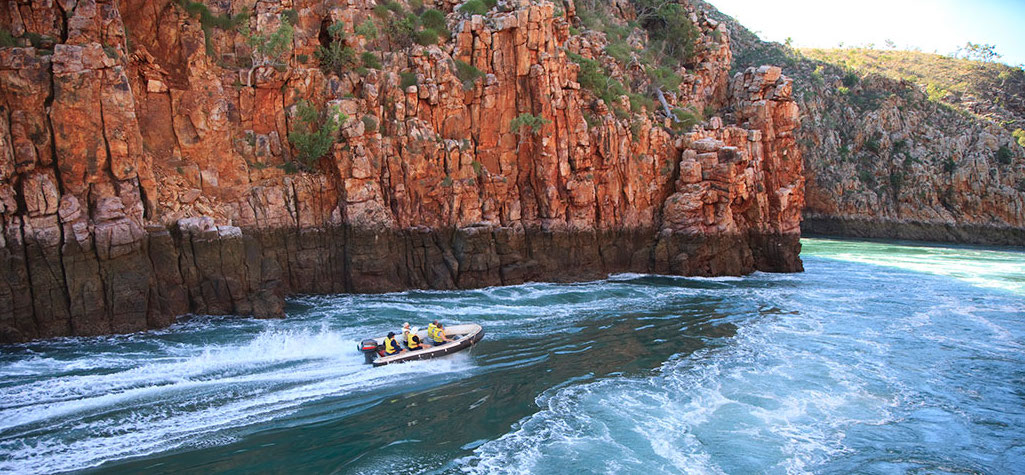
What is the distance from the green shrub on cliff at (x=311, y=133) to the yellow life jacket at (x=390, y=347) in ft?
35.0

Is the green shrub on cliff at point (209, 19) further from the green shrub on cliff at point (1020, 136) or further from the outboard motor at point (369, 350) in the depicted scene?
the green shrub on cliff at point (1020, 136)

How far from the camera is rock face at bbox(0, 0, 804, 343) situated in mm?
16984

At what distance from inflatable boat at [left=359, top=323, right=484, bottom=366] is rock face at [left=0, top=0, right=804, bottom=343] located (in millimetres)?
5944

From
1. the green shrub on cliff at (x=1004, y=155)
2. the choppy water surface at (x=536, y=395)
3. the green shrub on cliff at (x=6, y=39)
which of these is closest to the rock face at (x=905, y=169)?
the green shrub on cliff at (x=1004, y=155)

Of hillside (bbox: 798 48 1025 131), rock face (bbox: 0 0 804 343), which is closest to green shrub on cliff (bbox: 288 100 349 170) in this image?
rock face (bbox: 0 0 804 343)

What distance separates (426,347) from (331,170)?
11107 millimetres

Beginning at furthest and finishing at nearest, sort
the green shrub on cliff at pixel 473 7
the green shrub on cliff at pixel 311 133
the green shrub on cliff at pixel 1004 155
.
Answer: the green shrub on cliff at pixel 1004 155
the green shrub on cliff at pixel 473 7
the green shrub on cliff at pixel 311 133

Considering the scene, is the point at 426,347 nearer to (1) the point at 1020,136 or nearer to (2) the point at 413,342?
(2) the point at 413,342

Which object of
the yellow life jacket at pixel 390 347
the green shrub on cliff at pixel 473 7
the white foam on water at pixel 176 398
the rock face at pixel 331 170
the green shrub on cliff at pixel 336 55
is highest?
the green shrub on cliff at pixel 473 7

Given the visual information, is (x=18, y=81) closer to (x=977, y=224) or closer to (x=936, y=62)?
(x=977, y=224)

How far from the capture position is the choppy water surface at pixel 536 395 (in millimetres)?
10734

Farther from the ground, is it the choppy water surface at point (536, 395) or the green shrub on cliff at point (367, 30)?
the green shrub on cliff at point (367, 30)

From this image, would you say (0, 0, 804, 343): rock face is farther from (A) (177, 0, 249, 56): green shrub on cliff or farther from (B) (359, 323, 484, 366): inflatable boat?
(B) (359, 323, 484, 366): inflatable boat

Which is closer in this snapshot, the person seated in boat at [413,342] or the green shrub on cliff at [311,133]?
the person seated in boat at [413,342]
